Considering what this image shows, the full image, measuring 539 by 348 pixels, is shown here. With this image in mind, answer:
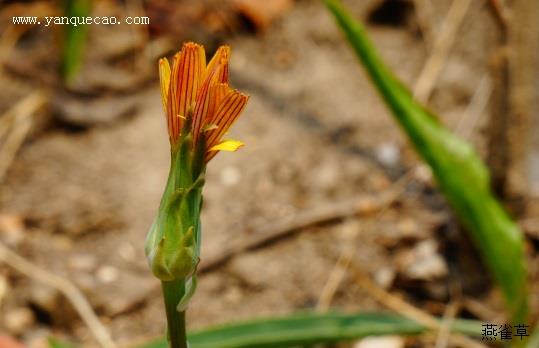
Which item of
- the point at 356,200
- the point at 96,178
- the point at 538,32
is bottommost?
the point at 356,200

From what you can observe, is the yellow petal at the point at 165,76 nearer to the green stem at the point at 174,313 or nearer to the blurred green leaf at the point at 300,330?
the green stem at the point at 174,313

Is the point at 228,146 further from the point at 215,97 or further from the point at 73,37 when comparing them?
the point at 73,37

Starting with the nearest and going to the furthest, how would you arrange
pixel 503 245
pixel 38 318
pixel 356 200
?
pixel 503 245, pixel 38 318, pixel 356 200

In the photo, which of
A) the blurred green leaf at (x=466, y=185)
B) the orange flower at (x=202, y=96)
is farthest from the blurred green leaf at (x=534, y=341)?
the orange flower at (x=202, y=96)

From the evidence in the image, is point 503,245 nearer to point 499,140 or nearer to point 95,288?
point 499,140

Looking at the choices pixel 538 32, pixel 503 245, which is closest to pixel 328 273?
pixel 503 245

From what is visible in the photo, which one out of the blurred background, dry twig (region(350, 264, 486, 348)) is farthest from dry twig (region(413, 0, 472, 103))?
dry twig (region(350, 264, 486, 348))
